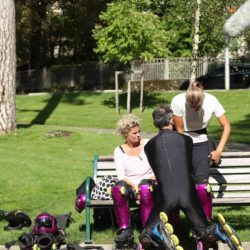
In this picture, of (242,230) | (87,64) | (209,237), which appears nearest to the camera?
(209,237)

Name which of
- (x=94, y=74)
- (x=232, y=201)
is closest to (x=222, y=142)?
(x=232, y=201)

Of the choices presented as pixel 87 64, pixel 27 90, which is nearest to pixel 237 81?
pixel 87 64

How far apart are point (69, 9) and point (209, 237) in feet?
118

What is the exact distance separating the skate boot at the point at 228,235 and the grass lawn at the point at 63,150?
143cm

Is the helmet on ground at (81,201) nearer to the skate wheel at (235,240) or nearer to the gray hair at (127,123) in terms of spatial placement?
the gray hair at (127,123)

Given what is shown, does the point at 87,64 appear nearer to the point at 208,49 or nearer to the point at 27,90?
the point at 27,90

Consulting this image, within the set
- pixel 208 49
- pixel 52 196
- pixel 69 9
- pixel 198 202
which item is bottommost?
pixel 52 196

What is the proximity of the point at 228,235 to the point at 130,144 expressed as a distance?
1.82m

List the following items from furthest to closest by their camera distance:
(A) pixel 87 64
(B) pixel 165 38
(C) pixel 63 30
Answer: (C) pixel 63 30, (A) pixel 87 64, (B) pixel 165 38

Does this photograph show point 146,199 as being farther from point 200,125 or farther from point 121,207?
point 200,125

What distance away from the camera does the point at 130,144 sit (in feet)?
22.6

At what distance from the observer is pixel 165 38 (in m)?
26.5

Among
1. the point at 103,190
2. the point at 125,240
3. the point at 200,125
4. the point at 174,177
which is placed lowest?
the point at 125,240

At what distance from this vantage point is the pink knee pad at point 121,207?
645cm
